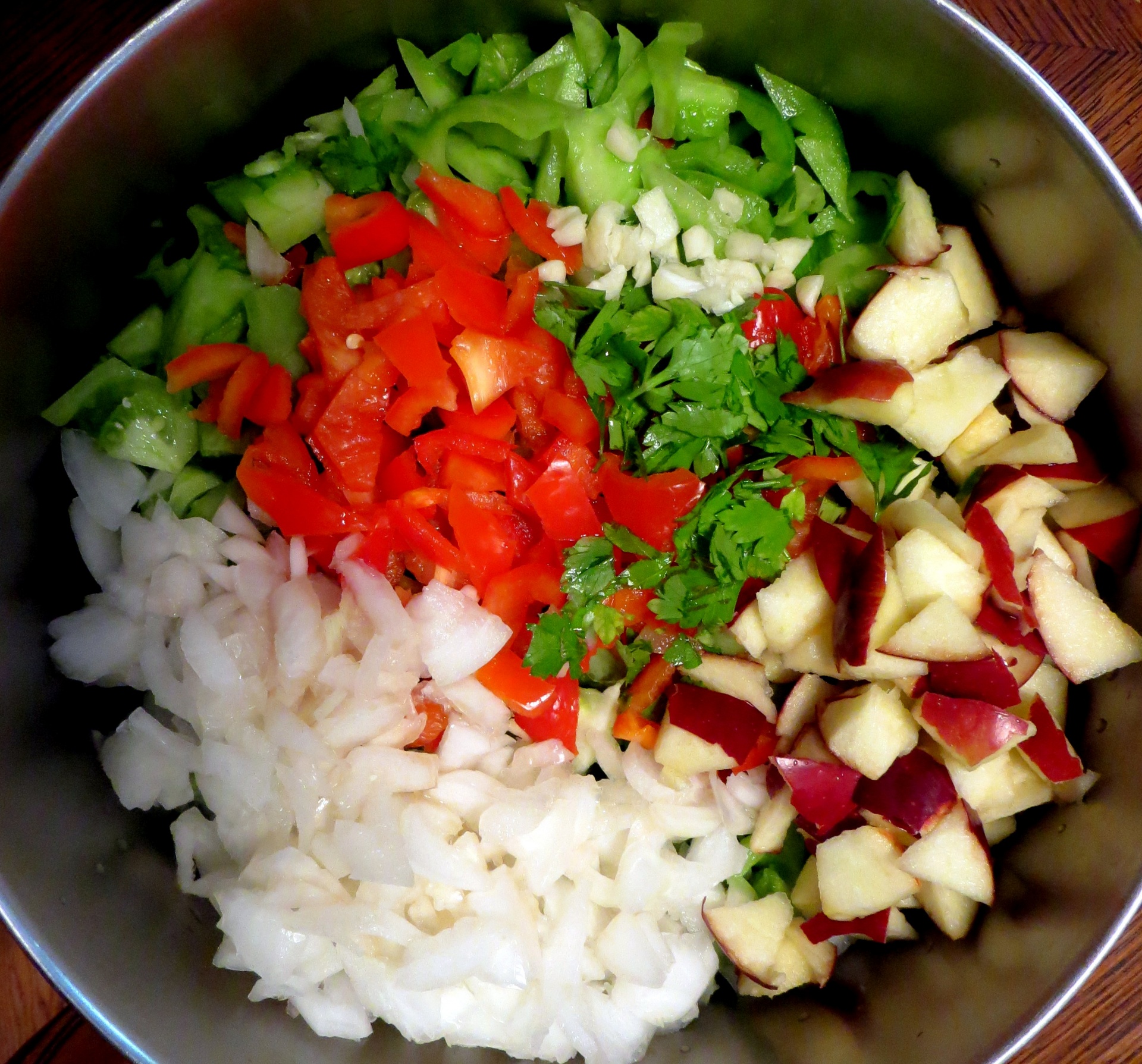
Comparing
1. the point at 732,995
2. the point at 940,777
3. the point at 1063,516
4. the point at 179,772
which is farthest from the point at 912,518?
the point at 179,772

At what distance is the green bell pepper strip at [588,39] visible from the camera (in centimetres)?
127

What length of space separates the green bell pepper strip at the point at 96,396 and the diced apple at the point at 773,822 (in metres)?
1.12

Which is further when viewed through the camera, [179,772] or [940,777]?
[179,772]

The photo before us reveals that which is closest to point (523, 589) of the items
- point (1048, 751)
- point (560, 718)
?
point (560, 718)

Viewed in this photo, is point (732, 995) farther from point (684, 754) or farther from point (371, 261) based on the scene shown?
point (371, 261)

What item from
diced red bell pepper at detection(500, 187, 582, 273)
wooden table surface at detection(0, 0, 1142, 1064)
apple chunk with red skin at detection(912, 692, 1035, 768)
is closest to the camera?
apple chunk with red skin at detection(912, 692, 1035, 768)

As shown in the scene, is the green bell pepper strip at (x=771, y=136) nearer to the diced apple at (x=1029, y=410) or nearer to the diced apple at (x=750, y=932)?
the diced apple at (x=1029, y=410)

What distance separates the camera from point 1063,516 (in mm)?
1297

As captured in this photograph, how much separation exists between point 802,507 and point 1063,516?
1.33 feet

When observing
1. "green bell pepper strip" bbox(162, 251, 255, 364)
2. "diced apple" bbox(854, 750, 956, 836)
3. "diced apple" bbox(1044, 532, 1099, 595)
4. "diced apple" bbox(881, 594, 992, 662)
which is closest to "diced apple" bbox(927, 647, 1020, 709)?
"diced apple" bbox(881, 594, 992, 662)

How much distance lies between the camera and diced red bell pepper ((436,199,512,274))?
125 cm

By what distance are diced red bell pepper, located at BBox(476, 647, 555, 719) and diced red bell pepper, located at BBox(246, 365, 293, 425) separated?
1.51 feet

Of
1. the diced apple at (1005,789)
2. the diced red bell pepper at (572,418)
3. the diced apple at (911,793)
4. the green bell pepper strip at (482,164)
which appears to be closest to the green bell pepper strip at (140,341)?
the green bell pepper strip at (482,164)

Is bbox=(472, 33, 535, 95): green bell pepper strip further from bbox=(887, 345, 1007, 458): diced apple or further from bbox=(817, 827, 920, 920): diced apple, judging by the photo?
bbox=(817, 827, 920, 920): diced apple
